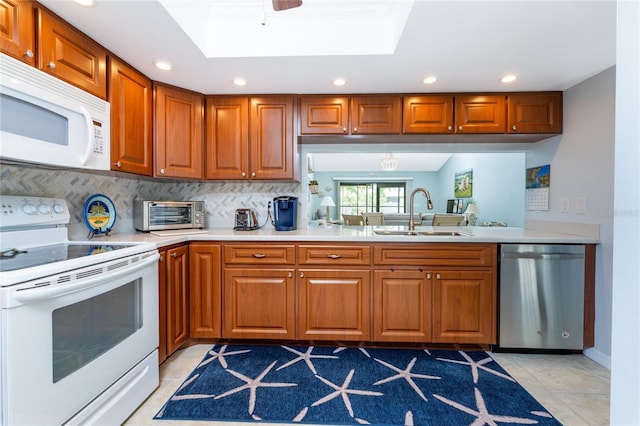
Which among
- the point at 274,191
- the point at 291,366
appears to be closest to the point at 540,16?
the point at 274,191

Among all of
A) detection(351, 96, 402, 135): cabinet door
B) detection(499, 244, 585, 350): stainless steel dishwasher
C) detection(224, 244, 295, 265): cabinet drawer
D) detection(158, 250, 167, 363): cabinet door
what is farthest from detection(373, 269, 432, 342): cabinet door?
detection(158, 250, 167, 363): cabinet door

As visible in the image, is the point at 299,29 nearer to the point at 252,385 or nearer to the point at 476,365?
the point at 252,385

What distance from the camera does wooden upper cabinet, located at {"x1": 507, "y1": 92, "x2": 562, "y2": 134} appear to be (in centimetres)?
231

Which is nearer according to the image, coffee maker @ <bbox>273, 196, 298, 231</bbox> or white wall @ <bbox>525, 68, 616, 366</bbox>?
white wall @ <bbox>525, 68, 616, 366</bbox>

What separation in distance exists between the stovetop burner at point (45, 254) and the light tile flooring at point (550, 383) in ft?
2.95

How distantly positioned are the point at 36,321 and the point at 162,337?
0.93 metres

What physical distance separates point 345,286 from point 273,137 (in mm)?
1389

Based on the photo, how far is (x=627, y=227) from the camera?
0.50 meters

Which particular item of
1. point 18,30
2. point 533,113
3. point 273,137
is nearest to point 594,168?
point 533,113

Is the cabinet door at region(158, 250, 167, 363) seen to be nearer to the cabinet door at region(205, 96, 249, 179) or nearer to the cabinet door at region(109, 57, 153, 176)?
the cabinet door at region(109, 57, 153, 176)

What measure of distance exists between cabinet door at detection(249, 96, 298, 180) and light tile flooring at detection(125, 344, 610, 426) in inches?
60.8

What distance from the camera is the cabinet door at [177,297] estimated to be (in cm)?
190

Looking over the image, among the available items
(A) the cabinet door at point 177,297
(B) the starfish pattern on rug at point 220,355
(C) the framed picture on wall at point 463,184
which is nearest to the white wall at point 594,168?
(B) the starfish pattern on rug at point 220,355

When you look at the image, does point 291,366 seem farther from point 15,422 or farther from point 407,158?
point 407,158
